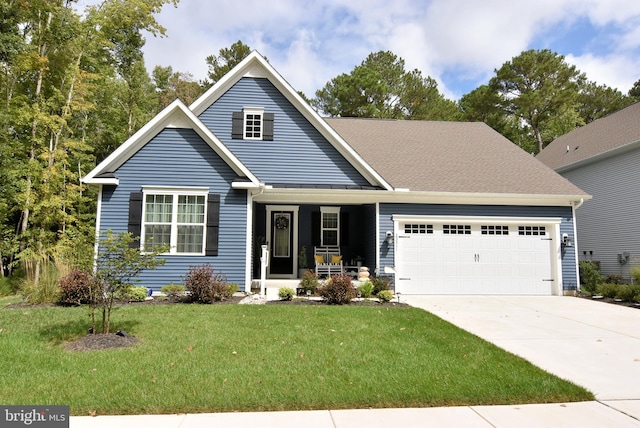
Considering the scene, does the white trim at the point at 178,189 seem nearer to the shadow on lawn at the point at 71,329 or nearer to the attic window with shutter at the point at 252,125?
the attic window with shutter at the point at 252,125

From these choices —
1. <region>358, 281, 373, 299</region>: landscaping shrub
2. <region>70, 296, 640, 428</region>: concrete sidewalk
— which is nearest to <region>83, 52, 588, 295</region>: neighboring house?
<region>358, 281, 373, 299</region>: landscaping shrub

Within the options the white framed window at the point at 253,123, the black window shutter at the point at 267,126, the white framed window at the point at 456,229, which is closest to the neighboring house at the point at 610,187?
the white framed window at the point at 456,229

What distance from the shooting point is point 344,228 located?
44.8ft

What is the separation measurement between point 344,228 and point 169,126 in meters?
6.44

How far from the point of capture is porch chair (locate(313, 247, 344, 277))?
12.4m

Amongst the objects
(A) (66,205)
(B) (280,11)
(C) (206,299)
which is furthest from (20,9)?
(C) (206,299)

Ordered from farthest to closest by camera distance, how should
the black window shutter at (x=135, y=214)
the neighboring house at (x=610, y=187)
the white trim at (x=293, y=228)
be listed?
the neighboring house at (x=610, y=187) < the white trim at (x=293, y=228) < the black window shutter at (x=135, y=214)

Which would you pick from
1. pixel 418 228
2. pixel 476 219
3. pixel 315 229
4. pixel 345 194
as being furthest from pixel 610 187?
pixel 315 229

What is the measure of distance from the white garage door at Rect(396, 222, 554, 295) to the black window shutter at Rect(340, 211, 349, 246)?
228 cm

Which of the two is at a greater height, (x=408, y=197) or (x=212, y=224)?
(x=408, y=197)

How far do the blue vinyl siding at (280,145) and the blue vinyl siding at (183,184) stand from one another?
157 cm

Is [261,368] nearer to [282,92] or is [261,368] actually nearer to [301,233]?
[301,233]

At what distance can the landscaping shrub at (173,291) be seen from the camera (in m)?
9.64

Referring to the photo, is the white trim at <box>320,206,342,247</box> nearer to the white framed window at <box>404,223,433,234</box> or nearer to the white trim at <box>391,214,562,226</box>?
the white trim at <box>391,214,562,226</box>
